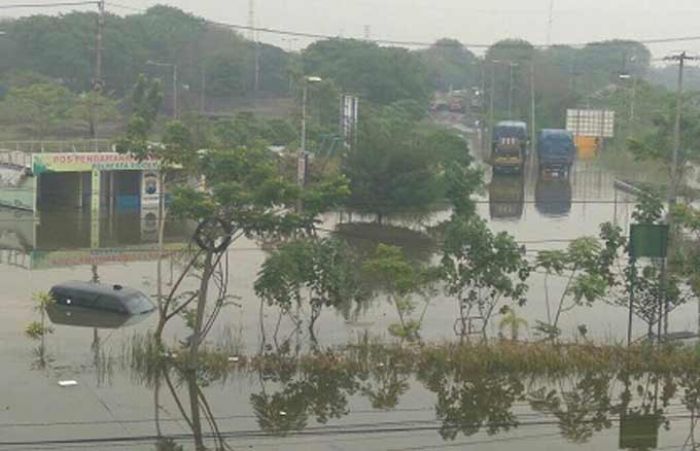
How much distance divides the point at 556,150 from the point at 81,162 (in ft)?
51.5

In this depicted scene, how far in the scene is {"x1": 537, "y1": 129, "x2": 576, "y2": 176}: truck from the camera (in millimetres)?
33688

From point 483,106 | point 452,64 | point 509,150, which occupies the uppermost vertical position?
point 452,64

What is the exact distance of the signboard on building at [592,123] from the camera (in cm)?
4024

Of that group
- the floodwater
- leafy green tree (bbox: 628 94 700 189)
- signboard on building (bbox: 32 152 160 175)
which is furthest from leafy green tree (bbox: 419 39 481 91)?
the floodwater

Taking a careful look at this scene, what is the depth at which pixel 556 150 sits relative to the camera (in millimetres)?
33750

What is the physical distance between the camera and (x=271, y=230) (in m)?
11.9

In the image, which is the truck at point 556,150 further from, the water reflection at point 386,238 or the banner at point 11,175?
the banner at point 11,175

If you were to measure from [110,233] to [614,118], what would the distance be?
1015 inches

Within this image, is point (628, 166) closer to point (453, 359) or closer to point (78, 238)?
point (78, 238)

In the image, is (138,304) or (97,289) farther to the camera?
(97,289)

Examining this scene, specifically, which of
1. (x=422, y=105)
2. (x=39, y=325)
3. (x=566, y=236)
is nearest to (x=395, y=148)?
(x=566, y=236)

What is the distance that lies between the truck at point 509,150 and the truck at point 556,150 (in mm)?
600

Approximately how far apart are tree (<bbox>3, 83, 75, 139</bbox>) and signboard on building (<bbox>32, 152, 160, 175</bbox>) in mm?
10550

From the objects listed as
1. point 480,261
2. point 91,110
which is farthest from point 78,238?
point 91,110
